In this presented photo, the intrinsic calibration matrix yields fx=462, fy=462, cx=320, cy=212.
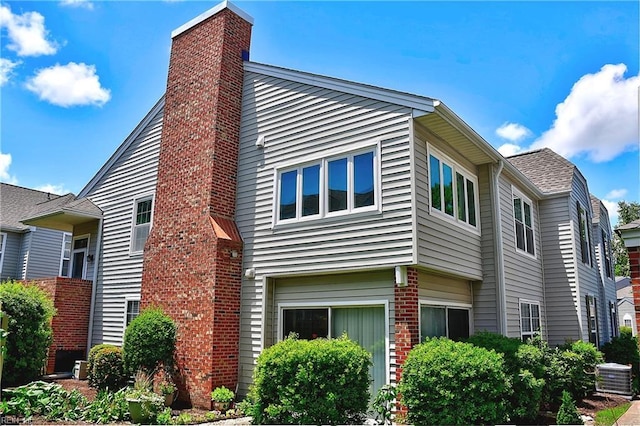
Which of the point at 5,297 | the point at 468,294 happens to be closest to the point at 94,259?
the point at 5,297

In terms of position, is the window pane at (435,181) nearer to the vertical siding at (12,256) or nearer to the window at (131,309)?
the window at (131,309)

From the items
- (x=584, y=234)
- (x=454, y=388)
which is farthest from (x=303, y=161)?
(x=584, y=234)

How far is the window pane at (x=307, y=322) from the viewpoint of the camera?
9530 mm

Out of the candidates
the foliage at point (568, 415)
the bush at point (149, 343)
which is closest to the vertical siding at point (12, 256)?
the bush at point (149, 343)

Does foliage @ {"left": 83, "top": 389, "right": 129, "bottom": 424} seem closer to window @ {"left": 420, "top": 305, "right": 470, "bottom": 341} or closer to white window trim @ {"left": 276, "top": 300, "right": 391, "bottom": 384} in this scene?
white window trim @ {"left": 276, "top": 300, "right": 391, "bottom": 384}

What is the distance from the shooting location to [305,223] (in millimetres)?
9938

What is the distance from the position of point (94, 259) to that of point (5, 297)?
4719 mm

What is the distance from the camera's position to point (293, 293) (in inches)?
401

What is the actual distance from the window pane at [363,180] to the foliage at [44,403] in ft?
20.7

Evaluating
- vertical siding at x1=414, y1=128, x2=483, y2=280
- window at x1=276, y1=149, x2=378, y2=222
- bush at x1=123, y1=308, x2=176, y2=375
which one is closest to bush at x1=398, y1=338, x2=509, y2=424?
vertical siding at x1=414, y1=128, x2=483, y2=280

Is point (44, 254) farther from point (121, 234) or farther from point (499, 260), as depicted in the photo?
point (499, 260)

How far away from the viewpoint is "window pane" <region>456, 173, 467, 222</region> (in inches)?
422

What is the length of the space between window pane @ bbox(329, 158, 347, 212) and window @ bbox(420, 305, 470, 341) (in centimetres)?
262

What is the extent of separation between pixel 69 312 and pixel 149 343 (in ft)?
18.9
